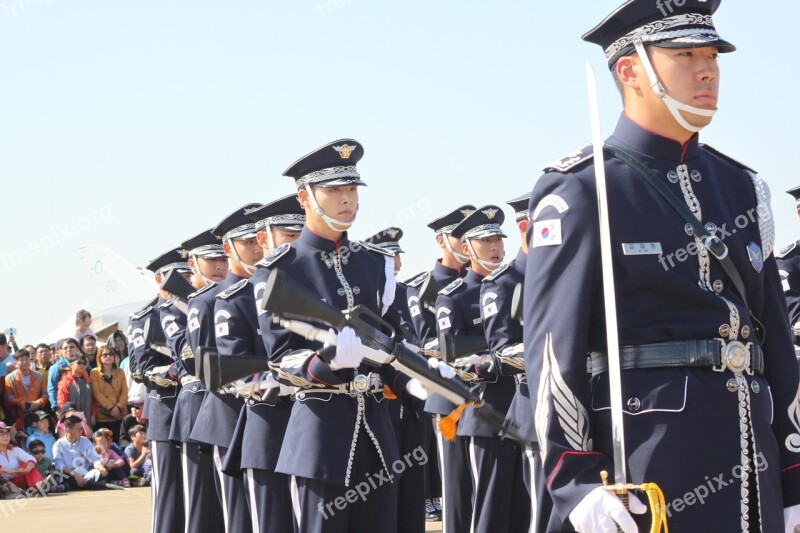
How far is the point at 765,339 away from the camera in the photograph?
143 inches

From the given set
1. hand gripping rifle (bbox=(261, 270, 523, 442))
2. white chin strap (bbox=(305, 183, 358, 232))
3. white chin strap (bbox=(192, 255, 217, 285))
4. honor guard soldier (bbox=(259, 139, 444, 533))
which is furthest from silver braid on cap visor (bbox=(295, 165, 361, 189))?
white chin strap (bbox=(192, 255, 217, 285))

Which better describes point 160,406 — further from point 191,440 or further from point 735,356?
point 735,356

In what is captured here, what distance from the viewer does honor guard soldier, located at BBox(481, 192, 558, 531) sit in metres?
7.72

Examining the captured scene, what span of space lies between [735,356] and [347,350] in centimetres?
253

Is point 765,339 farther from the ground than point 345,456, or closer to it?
farther from the ground

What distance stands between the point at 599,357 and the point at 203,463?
19.2 feet

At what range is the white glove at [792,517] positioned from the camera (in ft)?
11.5

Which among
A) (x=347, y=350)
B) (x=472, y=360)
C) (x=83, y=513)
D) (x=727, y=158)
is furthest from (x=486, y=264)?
(x=83, y=513)

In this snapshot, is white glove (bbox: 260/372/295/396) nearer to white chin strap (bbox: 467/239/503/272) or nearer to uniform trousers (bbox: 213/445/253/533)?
uniform trousers (bbox: 213/445/253/533)

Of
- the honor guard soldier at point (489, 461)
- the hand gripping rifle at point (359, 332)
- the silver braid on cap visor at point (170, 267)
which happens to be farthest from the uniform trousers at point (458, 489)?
the silver braid on cap visor at point (170, 267)

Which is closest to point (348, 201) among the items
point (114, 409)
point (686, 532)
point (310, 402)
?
point (310, 402)

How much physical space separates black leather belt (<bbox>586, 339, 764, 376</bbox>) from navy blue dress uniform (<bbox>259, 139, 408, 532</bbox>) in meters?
2.64

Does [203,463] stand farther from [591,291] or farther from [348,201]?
[591,291]

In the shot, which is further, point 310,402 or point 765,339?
point 310,402
